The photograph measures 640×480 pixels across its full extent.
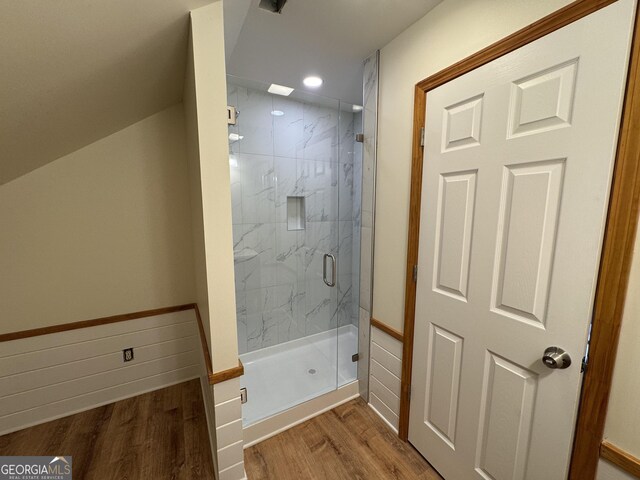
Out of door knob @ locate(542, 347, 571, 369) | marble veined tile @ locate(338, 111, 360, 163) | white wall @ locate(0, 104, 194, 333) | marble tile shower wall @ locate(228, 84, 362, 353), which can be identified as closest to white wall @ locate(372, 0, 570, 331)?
marble tile shower wall @ locate(228, 84, 362, 353)

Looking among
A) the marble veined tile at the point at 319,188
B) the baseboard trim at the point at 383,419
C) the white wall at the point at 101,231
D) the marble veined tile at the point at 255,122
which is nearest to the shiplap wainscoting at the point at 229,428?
the baseboard trim at the point at 383,419

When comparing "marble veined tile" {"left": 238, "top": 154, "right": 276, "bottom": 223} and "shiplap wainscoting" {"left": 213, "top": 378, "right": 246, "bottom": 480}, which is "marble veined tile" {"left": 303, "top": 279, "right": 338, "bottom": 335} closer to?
"marble veined tile" {"left": 238, "top": 154, "right": 276, "bottom": 223}

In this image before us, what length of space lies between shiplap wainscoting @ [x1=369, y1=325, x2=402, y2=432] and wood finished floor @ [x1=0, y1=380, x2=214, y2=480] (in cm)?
110

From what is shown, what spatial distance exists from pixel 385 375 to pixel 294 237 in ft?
4.65

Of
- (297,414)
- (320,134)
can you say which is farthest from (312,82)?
(297,414)

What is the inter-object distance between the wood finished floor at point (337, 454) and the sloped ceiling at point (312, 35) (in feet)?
7.94

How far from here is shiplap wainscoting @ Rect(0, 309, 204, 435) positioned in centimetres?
167

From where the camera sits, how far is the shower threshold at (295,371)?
1.88m

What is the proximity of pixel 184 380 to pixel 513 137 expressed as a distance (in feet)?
9.05

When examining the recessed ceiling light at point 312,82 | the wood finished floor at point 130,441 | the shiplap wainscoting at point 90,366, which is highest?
the recessed ceiling light at point 312,82

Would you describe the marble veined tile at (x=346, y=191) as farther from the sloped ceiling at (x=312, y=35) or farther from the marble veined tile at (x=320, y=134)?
the sloped ceiling at (x=312, y=35)

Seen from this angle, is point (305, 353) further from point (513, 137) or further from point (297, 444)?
point (513, 137)

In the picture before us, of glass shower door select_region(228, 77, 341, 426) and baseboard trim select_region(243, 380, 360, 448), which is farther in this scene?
glass shower door select_region(228, 77, 341, 426)

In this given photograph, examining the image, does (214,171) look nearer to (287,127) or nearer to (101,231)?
(101,231)
